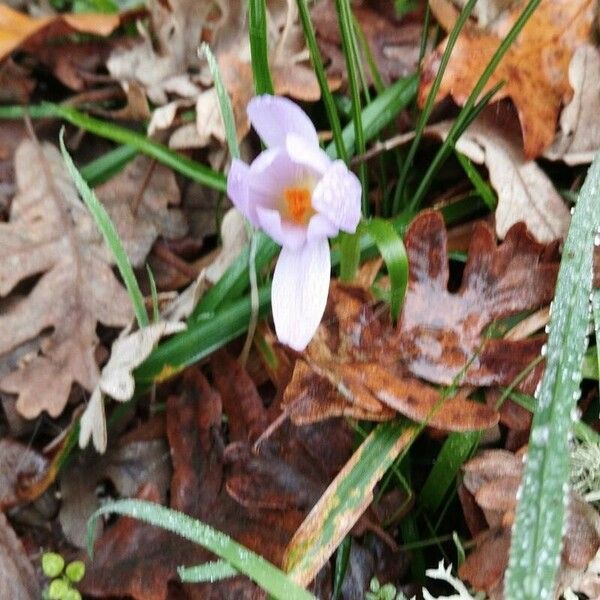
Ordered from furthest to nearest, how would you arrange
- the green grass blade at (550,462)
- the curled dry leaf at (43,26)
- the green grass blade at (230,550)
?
the curled dry leaf at (43,26), the green grass blade at (230,550), the green grass blade at (550,462)

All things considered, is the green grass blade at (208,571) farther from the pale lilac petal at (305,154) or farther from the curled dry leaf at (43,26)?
the curled dry leaf at (43,26)

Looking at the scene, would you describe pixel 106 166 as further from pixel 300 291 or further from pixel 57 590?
pixel 57 590

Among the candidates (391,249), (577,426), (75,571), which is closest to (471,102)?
(391,249)

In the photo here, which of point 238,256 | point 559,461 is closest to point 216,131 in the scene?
point 238,256

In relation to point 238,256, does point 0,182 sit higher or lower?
lower

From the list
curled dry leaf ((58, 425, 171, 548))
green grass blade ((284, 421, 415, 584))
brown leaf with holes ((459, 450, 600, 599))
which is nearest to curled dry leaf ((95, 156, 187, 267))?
curled dry leaf ((58, 425, 171, 548))

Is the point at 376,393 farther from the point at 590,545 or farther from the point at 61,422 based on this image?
the point at 61,422

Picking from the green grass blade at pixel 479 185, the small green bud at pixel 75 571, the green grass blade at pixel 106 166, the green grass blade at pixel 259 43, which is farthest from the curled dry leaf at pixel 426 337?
the green grass blade at pixel 106 166
